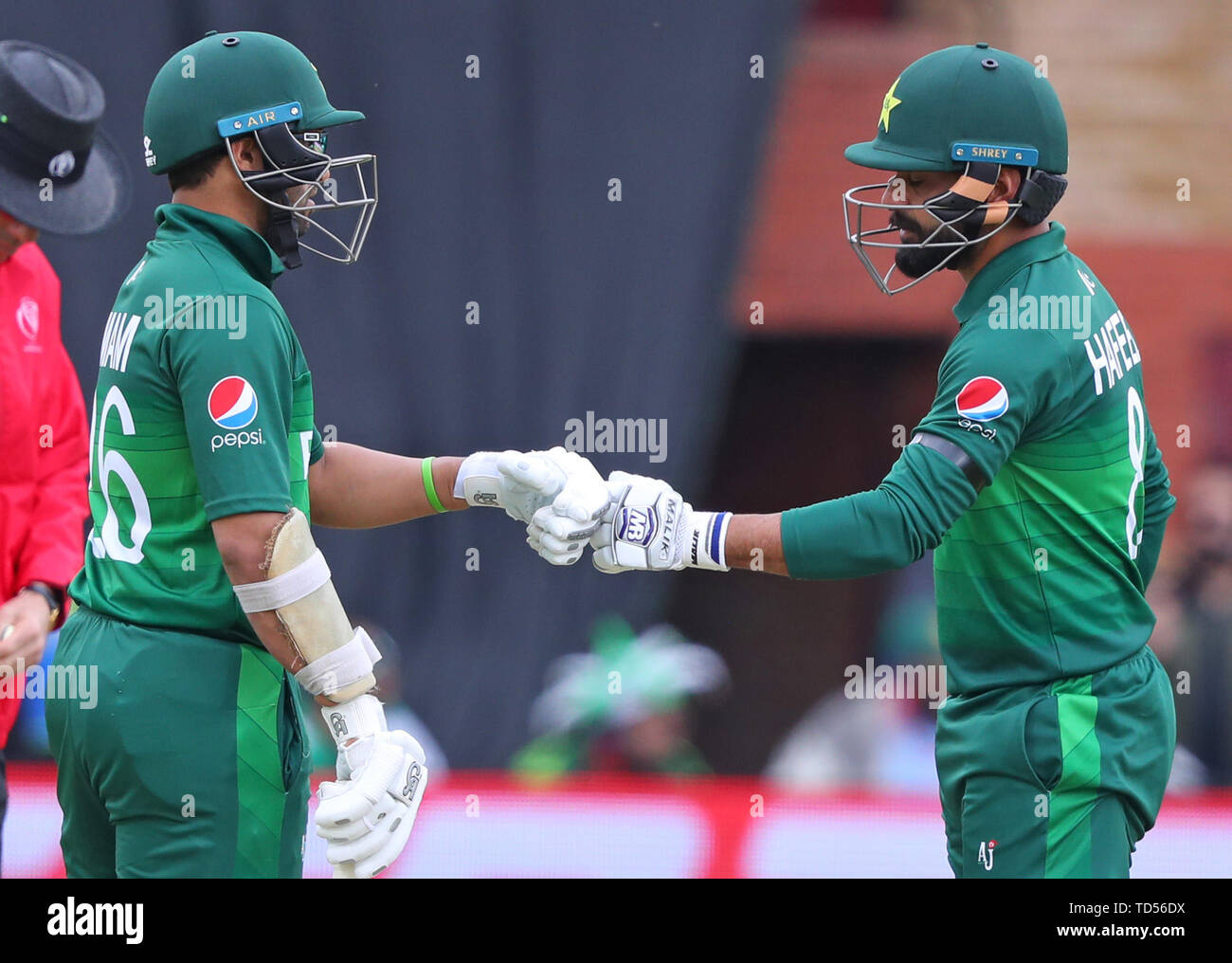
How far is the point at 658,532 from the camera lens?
3.13 metres

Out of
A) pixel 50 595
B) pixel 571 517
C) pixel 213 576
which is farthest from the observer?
pixel 50 595

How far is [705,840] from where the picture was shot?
511 centimetres

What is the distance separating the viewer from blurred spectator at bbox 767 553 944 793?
5.89 metres

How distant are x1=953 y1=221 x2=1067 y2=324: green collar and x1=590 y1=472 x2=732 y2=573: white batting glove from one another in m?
0.65

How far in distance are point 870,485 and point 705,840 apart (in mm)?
1917

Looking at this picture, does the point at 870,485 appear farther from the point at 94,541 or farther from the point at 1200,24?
the point at 94,541

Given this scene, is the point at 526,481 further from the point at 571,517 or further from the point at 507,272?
the point at 507,272

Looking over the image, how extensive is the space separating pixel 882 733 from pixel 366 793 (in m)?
3.54

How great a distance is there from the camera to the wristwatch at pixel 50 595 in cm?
359

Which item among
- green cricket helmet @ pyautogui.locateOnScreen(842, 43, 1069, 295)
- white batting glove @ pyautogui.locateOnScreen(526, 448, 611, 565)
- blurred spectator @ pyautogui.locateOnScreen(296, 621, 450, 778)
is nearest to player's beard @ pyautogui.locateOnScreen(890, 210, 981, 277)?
green cricket helmet @ pyautogui.locateOnScreen(842, 43, 1069, 295)

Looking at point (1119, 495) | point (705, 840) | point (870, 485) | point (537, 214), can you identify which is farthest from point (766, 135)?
point (1119, 495)

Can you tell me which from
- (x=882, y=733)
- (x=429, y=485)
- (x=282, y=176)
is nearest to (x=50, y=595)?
(x=429, y=485)

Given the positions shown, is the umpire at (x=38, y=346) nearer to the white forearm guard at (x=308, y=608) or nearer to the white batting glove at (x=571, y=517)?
the white forearm guard at (x=308, y=608)

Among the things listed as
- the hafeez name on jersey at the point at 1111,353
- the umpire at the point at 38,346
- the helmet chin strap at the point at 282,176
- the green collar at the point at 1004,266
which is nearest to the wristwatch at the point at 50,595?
the umpire at the point at 38,346
